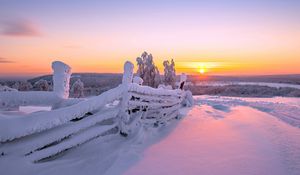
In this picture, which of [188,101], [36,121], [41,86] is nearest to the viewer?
[36,121]

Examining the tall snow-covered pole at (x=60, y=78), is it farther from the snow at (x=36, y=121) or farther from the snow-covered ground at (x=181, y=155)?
the snow-covered ground at (x=181, y=155)

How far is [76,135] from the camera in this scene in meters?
4.54

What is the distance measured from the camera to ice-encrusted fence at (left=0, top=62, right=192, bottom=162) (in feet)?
12.1

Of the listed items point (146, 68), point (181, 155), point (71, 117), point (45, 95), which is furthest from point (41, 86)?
point (181, 155)

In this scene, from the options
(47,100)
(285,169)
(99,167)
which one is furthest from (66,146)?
(285,169)

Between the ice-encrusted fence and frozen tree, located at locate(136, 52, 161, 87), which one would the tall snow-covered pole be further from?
frozen tree, located at locate(136, 52, 161, 87)

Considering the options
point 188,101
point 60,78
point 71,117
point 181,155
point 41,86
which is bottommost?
point 181,155

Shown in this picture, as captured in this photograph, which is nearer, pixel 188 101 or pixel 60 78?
pixel 60 78

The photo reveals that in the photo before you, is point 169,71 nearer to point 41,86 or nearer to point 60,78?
point 41,86

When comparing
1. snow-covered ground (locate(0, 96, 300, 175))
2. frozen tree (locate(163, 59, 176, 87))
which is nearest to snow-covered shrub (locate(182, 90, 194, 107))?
snow-covered ground (locate(0, 96, 300, 175))

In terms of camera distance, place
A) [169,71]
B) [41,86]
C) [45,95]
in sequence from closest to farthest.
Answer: [45,95], [41,86], [169,71]

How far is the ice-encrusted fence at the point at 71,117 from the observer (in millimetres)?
3693

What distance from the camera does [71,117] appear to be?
4.23 metres

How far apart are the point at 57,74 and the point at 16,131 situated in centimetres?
260
